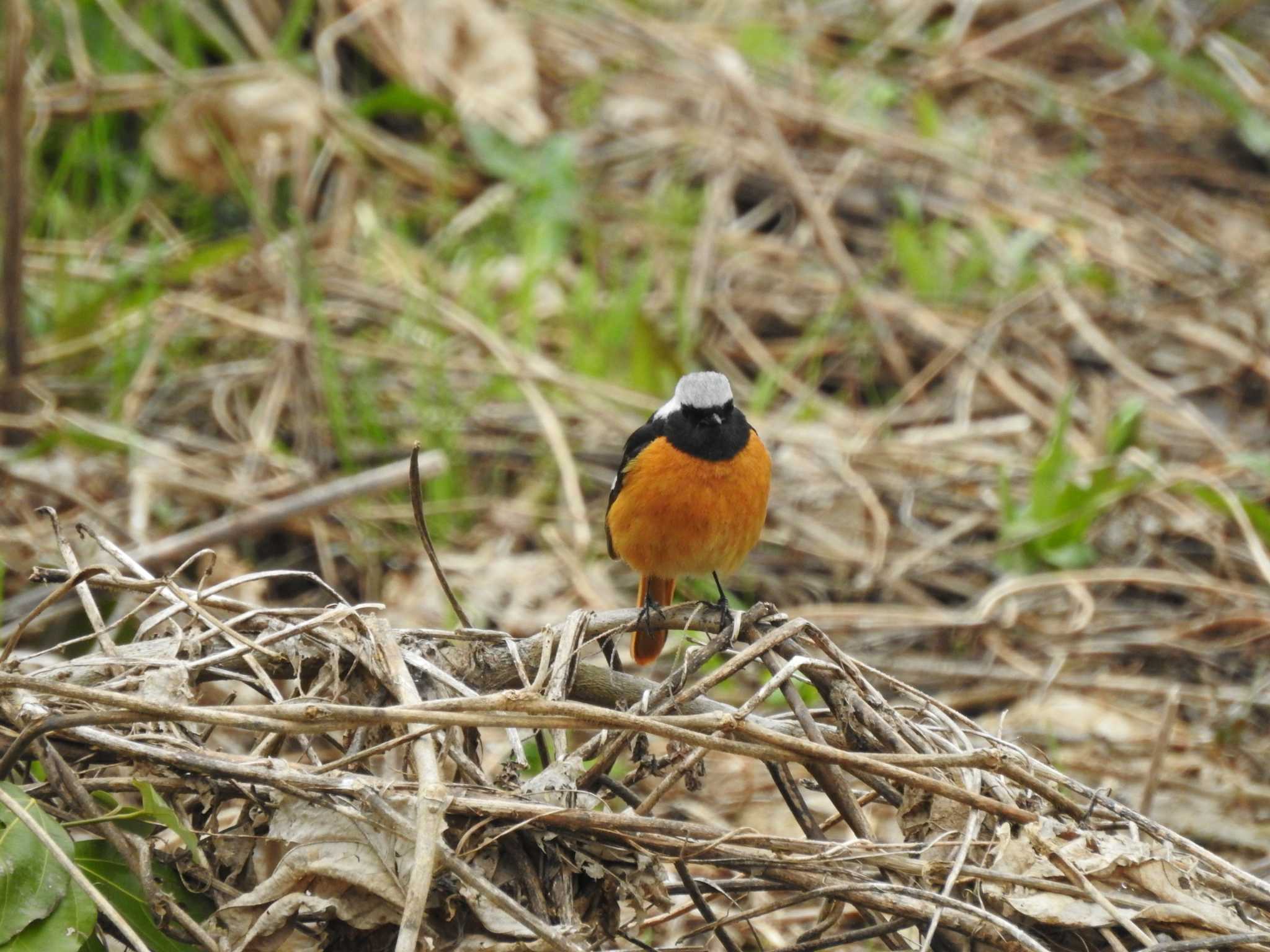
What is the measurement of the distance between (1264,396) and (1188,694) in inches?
100

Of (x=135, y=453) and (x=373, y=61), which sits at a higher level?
(x=373, y=61)

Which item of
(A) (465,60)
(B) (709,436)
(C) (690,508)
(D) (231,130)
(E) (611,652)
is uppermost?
(A) (465,60)

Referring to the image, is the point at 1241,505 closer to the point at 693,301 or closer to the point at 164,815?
the point at 693,301

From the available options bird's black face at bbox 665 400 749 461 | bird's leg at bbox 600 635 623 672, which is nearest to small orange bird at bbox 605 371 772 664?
bird's black face at bbox 665 400 749 461

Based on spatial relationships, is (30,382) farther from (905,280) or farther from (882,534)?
(905,280)

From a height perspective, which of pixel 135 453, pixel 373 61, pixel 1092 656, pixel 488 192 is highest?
pixel 373 61

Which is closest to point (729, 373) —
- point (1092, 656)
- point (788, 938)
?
point (1092, 656)

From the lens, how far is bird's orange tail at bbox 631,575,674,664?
4.34 meters

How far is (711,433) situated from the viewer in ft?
13.9

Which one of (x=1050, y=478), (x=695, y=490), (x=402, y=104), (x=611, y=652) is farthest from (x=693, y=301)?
(x=611, y=652)

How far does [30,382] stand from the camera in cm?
598

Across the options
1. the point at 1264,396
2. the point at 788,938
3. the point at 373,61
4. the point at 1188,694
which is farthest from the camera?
the point at 373,61

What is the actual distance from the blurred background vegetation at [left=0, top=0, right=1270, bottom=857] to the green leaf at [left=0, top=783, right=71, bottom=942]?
2.40 m

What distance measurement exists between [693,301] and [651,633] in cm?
371
